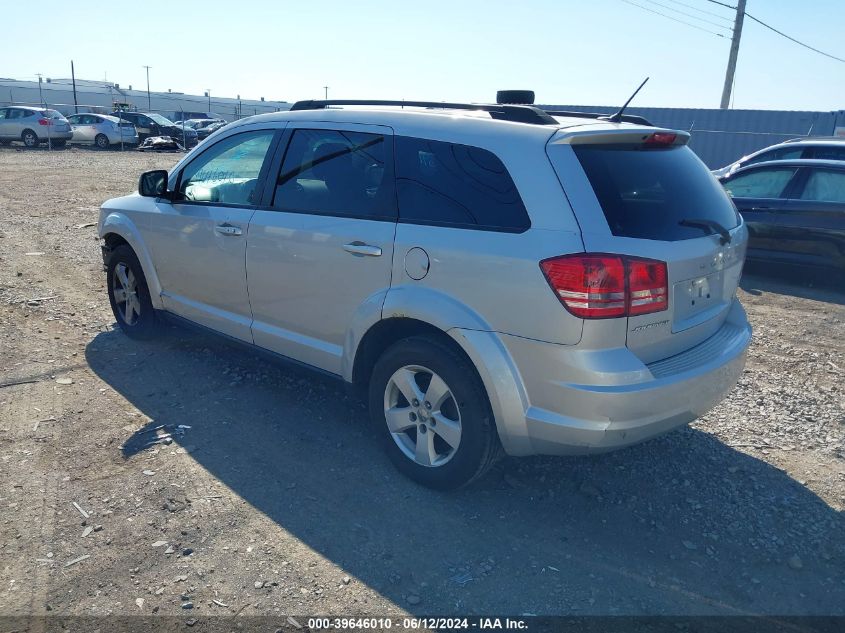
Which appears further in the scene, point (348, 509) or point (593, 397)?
point (348, 509)

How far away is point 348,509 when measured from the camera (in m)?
3.48

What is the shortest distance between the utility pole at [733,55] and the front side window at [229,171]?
25612 mm

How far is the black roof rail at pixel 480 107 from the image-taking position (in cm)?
343

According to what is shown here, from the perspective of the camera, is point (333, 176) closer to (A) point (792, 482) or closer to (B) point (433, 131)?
(B) point (433, 131)

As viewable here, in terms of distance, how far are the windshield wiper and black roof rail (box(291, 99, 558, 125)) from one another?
812mm

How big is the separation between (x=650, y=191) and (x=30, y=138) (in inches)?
1280

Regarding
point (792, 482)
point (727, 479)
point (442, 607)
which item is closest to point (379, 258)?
point (442, 607)

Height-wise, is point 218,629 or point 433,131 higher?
point 433,131

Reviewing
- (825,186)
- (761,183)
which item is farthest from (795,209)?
(761,183)

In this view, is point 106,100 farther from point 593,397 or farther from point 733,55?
point 593,397

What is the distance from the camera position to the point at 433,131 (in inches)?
141

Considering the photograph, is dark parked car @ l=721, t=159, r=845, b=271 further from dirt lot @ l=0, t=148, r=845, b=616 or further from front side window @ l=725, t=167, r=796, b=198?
dirt lot @ l=0, t=148, r=845, b=616

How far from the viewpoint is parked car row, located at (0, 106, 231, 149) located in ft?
96.5

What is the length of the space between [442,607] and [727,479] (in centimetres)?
191
